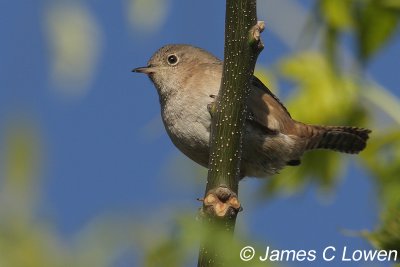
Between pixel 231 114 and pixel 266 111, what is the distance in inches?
88.5

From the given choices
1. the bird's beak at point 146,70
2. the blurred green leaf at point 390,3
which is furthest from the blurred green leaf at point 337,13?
the bird's beak at point 146,70

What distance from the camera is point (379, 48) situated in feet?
11.7

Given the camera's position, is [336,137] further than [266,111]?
Yes

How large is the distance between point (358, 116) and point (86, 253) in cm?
262

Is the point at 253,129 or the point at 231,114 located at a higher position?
the point at 253,129

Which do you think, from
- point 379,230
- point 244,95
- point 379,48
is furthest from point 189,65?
point 379,230

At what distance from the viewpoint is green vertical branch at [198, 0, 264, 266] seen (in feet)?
8.45

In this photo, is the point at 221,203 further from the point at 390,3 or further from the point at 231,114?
the point at 390,3

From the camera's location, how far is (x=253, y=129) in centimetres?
486

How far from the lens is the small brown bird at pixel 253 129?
483 cm

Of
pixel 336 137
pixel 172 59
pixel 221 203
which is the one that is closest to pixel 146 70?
pixel 172 59

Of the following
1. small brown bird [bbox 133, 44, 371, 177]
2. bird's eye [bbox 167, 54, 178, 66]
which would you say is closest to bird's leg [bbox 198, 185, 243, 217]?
small brown bird [bbox 133, 44, 371, 177]

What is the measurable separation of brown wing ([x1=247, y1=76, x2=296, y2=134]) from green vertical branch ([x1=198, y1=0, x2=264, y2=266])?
191 cm

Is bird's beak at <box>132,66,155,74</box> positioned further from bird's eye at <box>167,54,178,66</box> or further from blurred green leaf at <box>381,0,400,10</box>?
blurred green leaf at <box>381,0,400,10</box>
